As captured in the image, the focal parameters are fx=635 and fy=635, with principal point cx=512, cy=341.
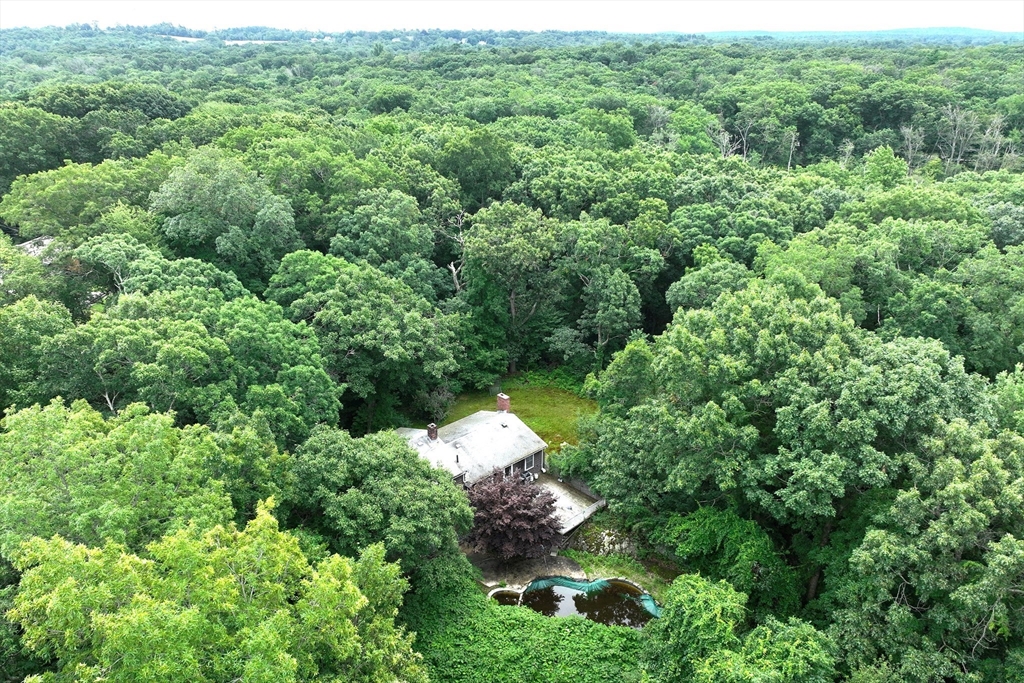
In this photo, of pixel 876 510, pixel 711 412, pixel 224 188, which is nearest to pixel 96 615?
pixel 711 412

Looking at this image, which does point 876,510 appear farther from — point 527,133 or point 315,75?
point 315,75

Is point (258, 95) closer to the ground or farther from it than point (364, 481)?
farther from it

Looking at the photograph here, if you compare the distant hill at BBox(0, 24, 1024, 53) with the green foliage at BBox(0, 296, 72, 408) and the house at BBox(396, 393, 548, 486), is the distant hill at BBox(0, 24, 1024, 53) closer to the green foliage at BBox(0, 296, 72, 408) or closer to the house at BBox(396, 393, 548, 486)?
the house at BBox(396, 393, 548, 486)

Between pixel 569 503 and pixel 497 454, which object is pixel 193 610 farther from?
pixel 569 503

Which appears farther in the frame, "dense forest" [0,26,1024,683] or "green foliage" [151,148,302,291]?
"green foliage" [151,148,302,291]

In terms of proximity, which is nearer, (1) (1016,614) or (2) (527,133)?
(1) (1016,614)

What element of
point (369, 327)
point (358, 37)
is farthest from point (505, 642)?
point (358, 37)

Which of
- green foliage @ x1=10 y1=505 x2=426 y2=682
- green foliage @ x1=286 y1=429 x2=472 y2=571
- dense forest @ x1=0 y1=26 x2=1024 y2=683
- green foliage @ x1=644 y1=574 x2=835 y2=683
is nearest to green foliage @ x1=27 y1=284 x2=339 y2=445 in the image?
dense forest @ x1=0 y1=26 x2=1024 y2=683
